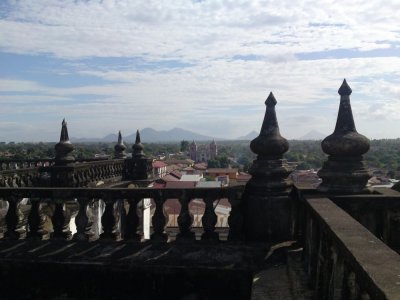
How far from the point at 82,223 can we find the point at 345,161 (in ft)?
9.89

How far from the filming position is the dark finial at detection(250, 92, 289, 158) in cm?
459

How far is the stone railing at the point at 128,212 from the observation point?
183 inches

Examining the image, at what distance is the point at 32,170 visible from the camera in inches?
483

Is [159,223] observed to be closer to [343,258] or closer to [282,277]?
[282,277]

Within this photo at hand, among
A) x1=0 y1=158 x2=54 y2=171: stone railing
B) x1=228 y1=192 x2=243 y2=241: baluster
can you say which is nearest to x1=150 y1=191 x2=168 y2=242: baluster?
x1=228 y1=192 x2=243 y2=241: baluster

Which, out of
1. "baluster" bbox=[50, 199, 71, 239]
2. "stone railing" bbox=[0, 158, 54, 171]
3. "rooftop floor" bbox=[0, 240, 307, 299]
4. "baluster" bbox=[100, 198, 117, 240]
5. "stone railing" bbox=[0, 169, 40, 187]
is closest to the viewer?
"rooftop floor" bbox=[0, 240, 307, 299]

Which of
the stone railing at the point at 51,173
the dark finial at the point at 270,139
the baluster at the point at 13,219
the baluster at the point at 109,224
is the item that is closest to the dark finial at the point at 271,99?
the dark finial at the point at 270,139

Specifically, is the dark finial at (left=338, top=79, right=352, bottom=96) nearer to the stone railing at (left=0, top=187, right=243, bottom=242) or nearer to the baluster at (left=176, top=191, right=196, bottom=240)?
the stone railing at (left=0, top=187, right=243, bottom=242)

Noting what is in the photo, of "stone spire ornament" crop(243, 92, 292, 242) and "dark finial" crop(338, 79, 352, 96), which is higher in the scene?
"dark finial" crop(338, 79, 352, 96)

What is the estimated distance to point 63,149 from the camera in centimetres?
1164

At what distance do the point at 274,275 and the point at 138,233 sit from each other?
1681mm

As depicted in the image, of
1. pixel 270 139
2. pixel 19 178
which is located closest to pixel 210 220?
pixel 270 139

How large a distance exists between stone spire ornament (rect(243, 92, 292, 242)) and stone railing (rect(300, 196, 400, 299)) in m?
0.53

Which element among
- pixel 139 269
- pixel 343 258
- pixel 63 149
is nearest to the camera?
pixel 343 258
